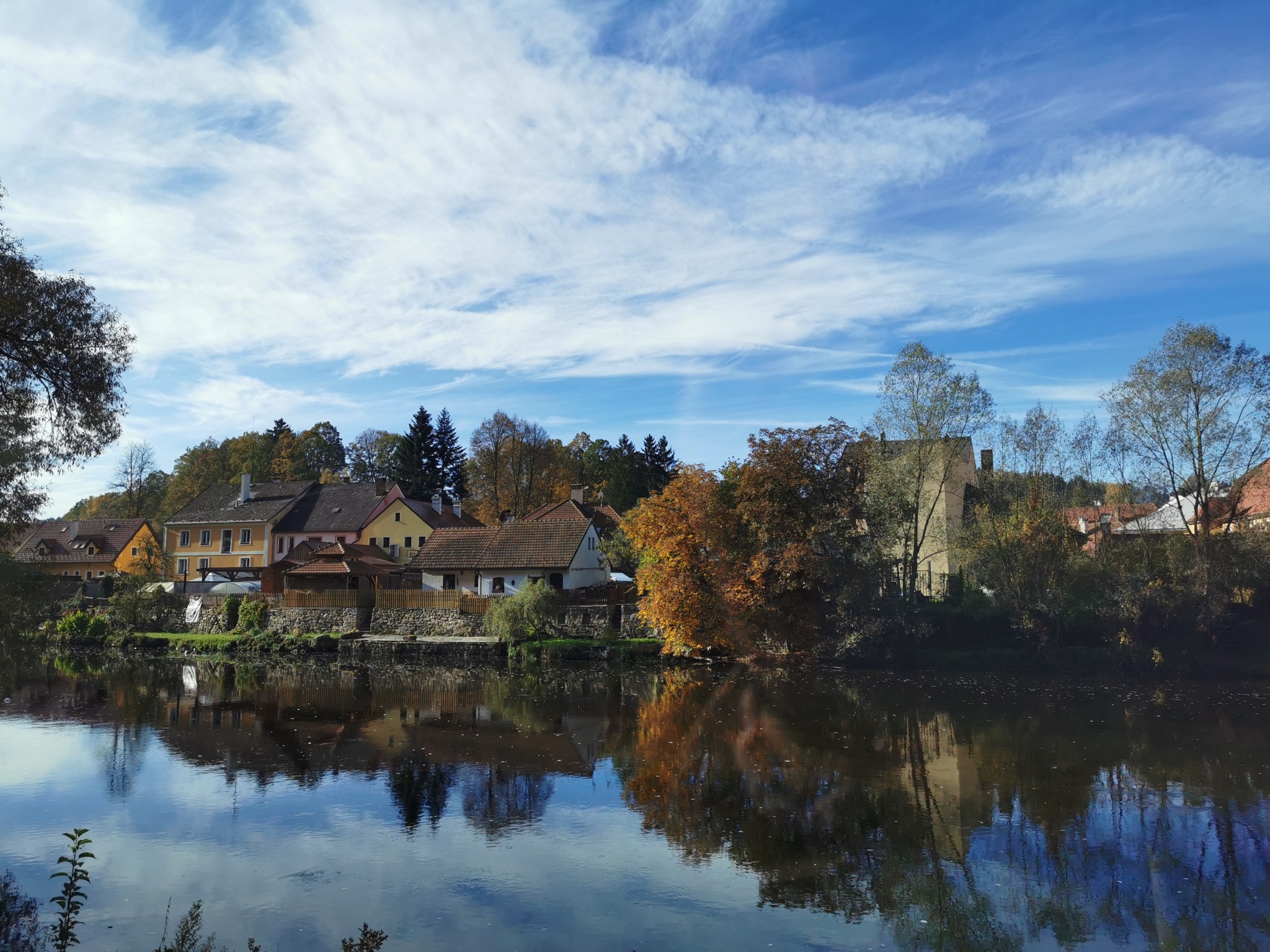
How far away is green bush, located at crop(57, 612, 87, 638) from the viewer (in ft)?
144

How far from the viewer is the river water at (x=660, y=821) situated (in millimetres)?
9773

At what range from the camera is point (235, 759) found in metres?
17.8

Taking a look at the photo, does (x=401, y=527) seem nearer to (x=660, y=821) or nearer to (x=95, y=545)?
(x=95, y=545)

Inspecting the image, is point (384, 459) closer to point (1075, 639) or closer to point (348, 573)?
point (348, 573)

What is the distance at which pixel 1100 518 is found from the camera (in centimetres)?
3334

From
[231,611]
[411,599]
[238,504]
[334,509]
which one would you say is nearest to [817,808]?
[411,599]

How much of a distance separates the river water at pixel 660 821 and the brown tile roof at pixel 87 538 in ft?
138

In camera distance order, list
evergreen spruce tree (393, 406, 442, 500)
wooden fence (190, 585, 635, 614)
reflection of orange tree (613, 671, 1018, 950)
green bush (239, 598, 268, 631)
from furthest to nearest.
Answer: evergreen spruce tree (393, 406, 442, 500) < green bush (239, 598, 268, 631) < wooden fence (190, 585, 635, 614) < reflection of orange tree (613, 671, 1018, 950)

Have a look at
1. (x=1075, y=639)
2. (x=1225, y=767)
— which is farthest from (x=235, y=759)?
(x=1075, y=639)

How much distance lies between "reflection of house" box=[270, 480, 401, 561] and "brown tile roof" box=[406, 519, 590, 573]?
14.9 m

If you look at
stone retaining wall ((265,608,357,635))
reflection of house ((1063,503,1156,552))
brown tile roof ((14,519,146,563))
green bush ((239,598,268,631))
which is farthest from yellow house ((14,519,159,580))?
reflection of house ((1063,503,1156,552))

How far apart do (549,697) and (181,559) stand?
45.6 meters

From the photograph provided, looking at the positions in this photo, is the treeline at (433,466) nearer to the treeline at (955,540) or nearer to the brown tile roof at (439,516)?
the brown tile roof at (439,516)

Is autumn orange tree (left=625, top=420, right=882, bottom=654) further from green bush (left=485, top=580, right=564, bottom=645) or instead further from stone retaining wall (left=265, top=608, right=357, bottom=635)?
stone retaining wall (left=265, top=608, right=357, bottom=635)
